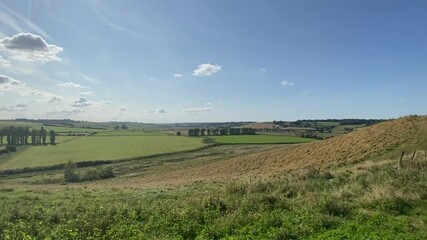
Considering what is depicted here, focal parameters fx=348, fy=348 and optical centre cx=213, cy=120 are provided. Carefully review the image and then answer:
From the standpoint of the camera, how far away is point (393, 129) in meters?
39.0

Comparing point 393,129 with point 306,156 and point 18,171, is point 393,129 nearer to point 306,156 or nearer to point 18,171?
point 306,156

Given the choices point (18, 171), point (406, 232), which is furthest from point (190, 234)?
point (18, 171)

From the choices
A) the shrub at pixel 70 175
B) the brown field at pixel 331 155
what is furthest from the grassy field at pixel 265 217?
the shrub at pixel 70 175

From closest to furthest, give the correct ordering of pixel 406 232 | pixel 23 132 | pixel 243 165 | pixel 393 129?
pixel 406 232, pixel 393 129, pixel 243 165, pixel 23 132

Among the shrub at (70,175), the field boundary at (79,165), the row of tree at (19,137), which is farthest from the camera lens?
the row of tree at (19,137)

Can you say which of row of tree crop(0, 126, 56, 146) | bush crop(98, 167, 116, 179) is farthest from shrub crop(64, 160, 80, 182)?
row of tree crop(0, 126, 56, 146)

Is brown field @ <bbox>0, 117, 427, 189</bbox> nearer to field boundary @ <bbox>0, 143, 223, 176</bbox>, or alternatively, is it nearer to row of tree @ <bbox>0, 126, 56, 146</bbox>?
field boundary @ <bbox>0, 143, 223, 176</bbox>

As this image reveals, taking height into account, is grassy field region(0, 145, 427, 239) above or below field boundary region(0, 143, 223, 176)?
above

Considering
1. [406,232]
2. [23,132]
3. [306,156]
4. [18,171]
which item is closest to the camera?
[406,232]

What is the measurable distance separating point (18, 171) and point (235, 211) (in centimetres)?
7659

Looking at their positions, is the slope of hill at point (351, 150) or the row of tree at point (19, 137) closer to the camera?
the slope of hill at point (351, 150)

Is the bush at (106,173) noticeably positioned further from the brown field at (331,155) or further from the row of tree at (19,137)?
the row of tree at (19,137)

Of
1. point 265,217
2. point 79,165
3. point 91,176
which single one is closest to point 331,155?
point 265,217

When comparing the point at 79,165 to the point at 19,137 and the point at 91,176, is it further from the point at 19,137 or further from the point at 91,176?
the point at 19,137
